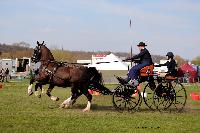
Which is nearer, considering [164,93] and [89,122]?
[89,122]

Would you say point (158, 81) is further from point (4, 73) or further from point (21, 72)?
point (21, 72)

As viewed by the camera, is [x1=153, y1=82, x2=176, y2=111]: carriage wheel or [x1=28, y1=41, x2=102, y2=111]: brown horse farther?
[x1=28, y1=41, x2=102, y2=111]: brown horse

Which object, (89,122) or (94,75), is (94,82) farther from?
(89,122)

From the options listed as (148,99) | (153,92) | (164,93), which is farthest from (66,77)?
(148,99)

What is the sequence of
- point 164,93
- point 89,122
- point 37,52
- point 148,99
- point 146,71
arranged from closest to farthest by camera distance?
point 89,122, point 146,71, point 164,93, point 37,52, point 148,99

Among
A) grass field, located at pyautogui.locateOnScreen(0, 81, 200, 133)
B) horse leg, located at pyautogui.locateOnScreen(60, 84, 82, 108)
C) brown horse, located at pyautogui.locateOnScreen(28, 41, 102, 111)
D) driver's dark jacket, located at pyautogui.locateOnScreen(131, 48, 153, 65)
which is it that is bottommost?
grass field, located at pyautogui.locateOnScreen(0, 81, 200, 133)

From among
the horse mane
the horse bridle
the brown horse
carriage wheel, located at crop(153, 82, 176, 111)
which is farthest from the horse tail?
carriage wheel, located at crop(153, 82, 176, 111)

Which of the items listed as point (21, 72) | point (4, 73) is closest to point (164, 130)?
point (4, 73)

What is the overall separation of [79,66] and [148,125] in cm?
500

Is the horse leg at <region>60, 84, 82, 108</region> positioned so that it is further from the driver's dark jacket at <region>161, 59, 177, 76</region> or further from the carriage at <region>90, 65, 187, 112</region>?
the driver's dark jacket at <region>161, 59, 177, 76</region>

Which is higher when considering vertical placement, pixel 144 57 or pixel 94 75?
pixel 144 57

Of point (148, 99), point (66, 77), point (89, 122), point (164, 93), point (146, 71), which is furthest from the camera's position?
point (148, 99)

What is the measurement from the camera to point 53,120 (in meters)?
12.0

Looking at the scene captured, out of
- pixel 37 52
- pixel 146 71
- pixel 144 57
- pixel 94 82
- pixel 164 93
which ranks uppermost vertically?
pixel 37 52
